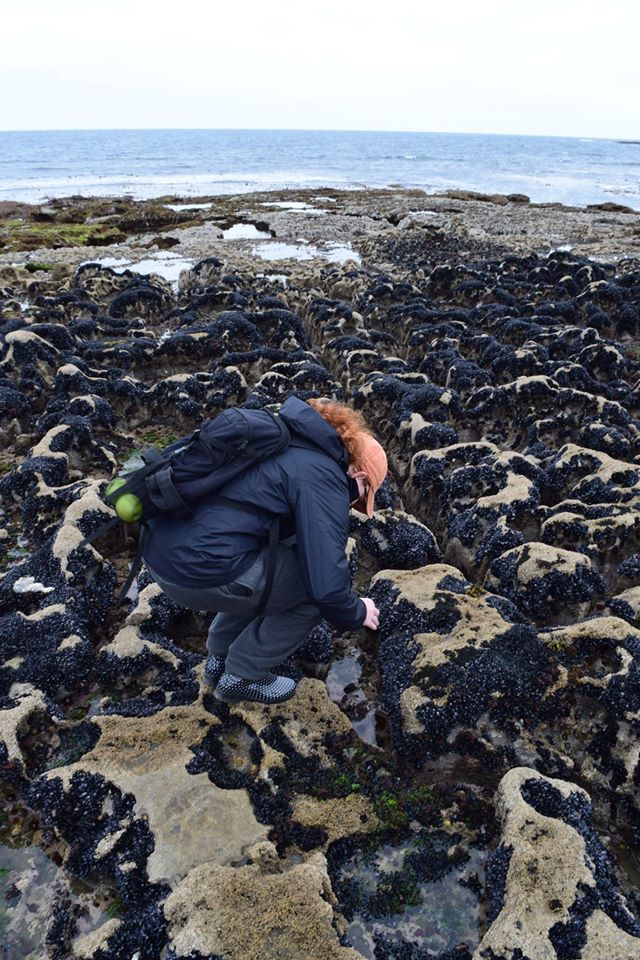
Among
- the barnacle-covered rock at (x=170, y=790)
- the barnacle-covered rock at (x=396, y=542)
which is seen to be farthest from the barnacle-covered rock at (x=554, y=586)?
the barnacle-covered rock at (x=170, y=790)

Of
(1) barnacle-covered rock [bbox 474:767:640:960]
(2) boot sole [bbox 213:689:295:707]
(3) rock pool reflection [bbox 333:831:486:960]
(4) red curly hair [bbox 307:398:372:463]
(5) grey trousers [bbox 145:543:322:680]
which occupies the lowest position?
(3) rock pool reflection [bbox 333:831:486:960]

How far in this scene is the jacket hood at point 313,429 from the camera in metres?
3.61

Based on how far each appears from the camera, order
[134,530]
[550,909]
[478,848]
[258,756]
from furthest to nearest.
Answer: [134,530] < [258,756] < [478,848] < [550,909]

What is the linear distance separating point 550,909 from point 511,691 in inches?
56.9

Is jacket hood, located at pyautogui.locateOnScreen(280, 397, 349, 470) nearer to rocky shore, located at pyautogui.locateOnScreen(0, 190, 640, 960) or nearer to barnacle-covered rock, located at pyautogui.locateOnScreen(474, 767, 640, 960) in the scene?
rocky shore, located at pyautogui.locateOnScreen(0, 190, 640, 960)

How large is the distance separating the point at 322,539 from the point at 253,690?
159cm

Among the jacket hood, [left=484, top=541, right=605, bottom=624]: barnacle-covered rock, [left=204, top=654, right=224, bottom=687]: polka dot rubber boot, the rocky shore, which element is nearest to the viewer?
the rocky shore

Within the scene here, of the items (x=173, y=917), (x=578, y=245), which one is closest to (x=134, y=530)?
(x=173, y=917)

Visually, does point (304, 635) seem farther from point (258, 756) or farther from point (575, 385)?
point (575, 385)

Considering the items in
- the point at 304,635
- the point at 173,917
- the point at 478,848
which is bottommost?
the point at 478,848

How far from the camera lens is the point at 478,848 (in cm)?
371

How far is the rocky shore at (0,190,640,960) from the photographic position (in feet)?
10.6

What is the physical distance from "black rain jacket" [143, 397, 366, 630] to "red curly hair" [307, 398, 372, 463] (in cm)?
6

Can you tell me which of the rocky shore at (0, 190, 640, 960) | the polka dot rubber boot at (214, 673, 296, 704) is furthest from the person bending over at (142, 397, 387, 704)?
the rocky shore at (0, 190, 640, 960)
